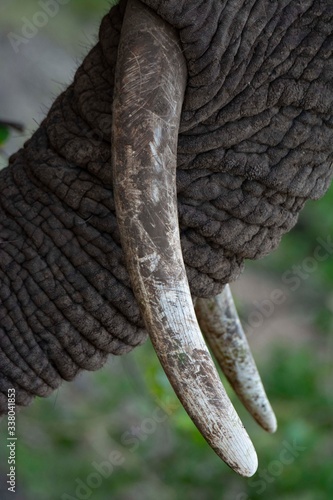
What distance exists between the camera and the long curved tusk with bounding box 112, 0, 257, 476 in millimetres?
1317

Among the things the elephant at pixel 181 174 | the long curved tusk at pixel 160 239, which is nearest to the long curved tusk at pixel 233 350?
the elephant at pixel 181 174

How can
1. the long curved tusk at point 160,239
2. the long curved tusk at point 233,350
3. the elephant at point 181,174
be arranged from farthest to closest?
the long curved tusk at point 233,350, the elephant at point 181,174, the long curved tusk at point 160,239

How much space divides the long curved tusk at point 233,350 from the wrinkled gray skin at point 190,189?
0.36 meters

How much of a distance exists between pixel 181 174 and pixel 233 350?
54cm

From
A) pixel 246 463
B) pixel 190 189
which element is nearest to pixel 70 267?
pixel 190 189

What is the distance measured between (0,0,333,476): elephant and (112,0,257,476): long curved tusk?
42mm

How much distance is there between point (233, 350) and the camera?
1992 millimetres

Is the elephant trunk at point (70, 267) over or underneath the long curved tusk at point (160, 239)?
underneath

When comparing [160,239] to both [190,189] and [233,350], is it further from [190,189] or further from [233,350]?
[233,350]

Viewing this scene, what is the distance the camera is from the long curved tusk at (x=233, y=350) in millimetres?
1963

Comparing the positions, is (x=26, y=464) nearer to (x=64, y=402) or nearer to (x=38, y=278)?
(x=64, y=402)

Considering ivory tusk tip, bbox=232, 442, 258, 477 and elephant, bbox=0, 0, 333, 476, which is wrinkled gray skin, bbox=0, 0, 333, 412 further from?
ivory tusk tip, bbox=232, 442, 258, 477

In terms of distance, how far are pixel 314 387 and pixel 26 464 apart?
103 cm

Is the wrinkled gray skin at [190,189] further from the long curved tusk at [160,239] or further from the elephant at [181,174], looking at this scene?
the long curved tusk at [160,239]
